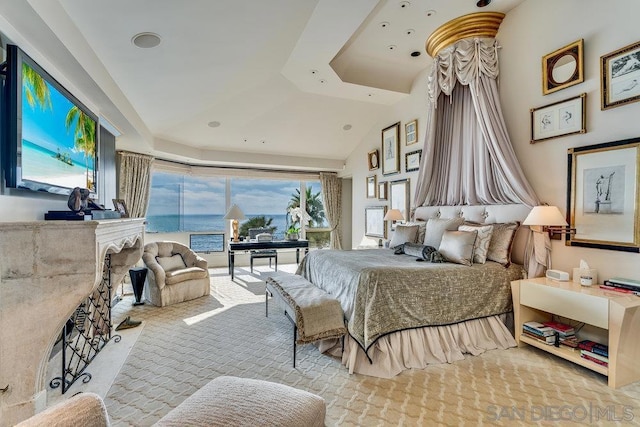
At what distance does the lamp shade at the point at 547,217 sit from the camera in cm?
267

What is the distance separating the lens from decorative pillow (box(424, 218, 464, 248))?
350 cm

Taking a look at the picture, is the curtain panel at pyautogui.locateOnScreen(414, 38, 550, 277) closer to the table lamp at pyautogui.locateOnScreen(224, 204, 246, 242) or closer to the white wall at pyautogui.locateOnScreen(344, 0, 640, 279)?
the white wall at pyautogui.locateOnScreen(344, 0, 640, 279)

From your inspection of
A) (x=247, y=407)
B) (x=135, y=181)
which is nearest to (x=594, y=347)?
(x=247, y=407)

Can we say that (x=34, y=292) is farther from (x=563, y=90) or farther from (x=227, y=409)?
(x=563, y=90)

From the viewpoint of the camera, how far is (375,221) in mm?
5984

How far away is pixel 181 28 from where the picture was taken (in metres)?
2.75

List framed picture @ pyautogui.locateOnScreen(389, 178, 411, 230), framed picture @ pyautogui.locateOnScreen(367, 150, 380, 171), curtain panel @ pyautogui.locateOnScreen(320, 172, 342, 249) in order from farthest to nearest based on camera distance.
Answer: curtain panel @ pyautogui.locateOnScreen(320, 172, 342, 249)
framed picture @ pyautogui.locateOnScreen(367, 150, 380, 171)
framed picture @ pyautogui.locateOnScreen(389, 178, 411, 230)

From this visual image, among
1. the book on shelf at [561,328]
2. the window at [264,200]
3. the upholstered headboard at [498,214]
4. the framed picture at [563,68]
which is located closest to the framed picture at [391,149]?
the upholstered headboard at [498,214]

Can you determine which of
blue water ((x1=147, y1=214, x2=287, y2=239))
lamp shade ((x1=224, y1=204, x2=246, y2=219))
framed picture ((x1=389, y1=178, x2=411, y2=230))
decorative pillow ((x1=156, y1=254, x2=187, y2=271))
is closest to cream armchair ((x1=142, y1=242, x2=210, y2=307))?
decorative pillow ((x1=156, y1=254, x2=187, y2=271))

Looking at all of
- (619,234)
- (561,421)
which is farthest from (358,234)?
(561,421)

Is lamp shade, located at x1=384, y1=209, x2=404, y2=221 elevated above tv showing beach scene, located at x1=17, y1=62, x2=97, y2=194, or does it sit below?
below

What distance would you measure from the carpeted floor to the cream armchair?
3.17ft

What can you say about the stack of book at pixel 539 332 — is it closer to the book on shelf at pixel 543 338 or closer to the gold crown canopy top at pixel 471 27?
the book on shelf at pixel 543 338

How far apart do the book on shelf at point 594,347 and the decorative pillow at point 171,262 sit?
4.81 metres
